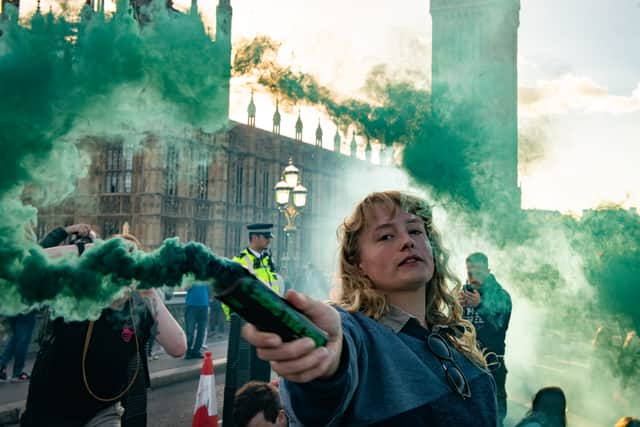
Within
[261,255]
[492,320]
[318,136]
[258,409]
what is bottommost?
[258,409]

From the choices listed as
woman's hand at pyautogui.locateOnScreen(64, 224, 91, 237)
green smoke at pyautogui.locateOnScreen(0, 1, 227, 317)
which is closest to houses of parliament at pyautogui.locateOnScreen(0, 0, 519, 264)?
green smoke at pyautogui.locateOnScreen(0, 1, 227, 317)

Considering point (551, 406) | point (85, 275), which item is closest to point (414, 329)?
point (85, 275)

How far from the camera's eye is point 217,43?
5.49 metres

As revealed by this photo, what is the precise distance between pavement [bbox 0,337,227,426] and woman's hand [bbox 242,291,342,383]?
5881 mm

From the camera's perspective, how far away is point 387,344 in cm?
151

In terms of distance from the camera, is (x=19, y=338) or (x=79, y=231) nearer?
(x=79, y=231)

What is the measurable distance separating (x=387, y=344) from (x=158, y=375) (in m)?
7.19

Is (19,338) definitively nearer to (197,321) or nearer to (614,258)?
(197,321)

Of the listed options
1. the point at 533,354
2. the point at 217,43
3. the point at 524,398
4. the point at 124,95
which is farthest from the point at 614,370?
the point at 124,95

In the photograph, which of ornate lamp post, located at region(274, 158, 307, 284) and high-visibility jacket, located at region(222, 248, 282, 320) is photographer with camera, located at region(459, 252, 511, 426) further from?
ornate lamp post, located at region(274, 158, 307, 284)

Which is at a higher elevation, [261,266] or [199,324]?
[261,266]

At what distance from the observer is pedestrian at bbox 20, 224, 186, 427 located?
2863mm

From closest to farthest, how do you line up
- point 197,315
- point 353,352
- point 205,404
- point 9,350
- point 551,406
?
point 353,352, point 551,406, point 205,404, point 9,350, point 197,315

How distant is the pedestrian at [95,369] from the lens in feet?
9.39
